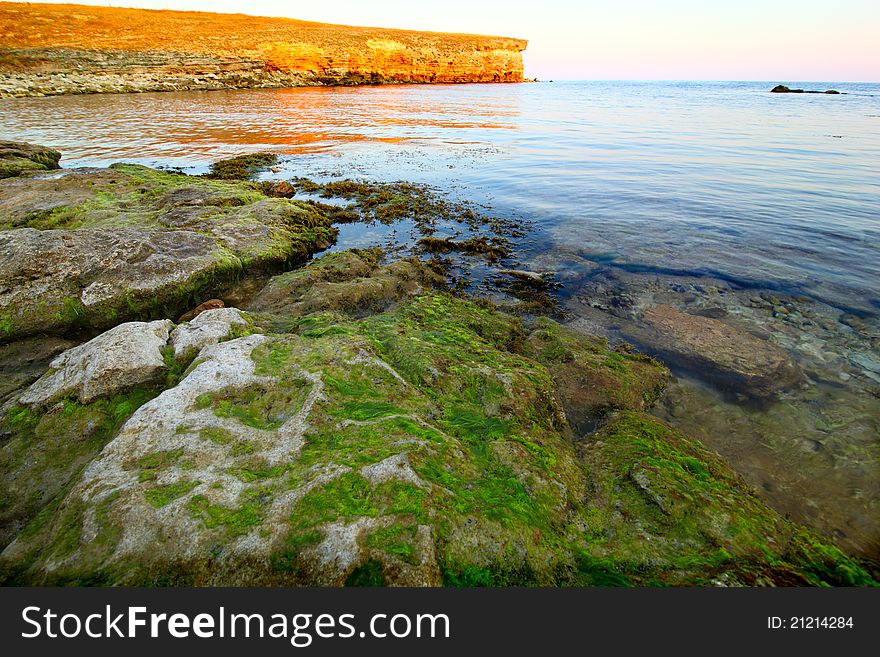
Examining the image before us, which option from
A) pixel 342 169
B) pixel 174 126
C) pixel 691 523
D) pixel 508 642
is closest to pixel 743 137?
pixel 342 169

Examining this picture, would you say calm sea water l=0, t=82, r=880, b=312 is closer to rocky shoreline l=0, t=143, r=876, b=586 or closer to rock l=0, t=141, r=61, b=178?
rock l=0, t=141, r=61, b=178

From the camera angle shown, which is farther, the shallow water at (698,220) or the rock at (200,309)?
the rock at (200,309)

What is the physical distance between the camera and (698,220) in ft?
36.7

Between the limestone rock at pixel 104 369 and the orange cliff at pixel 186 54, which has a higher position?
the orange cliff at pixel 186 54

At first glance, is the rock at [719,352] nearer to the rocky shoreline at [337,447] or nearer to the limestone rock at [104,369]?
the rocky shoreline at [337,447]

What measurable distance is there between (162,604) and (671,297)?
8.02 meters

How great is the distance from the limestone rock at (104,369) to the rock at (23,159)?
13.1 metres

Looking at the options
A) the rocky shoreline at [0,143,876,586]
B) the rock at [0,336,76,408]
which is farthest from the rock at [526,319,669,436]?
the rock at [0,336,76,408]

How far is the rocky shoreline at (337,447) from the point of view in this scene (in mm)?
2545

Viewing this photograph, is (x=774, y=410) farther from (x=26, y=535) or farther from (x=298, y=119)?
(x=298, y=119)

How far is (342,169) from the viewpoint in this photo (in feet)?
52.1

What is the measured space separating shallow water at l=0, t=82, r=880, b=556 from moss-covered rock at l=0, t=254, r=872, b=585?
1.34m

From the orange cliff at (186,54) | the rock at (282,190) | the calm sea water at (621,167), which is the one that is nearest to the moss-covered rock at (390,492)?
the calm sea water at (621,167)

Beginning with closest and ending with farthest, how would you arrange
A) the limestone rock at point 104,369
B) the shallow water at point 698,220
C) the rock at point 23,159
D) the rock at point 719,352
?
the limestone rock at point 104,369
the shallow water at point 698,220
the rock at point 719,352
the rock at point 23,159
